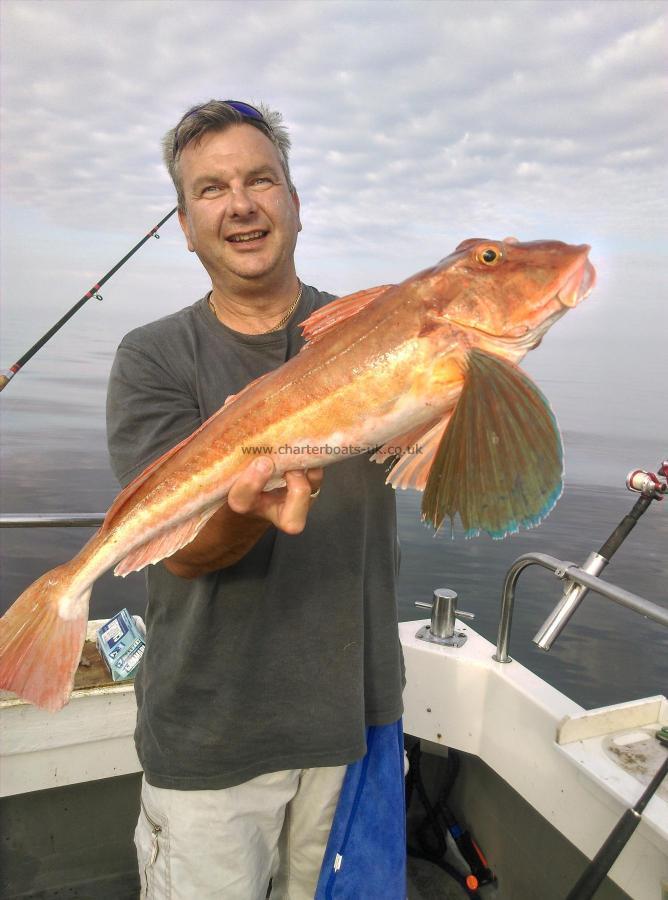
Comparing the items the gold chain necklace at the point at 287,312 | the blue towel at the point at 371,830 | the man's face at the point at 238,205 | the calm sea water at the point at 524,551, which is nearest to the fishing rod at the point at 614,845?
the blue towel at the point at 371,830

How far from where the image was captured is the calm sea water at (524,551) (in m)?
7.34

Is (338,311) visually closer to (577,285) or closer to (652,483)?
(577,285)

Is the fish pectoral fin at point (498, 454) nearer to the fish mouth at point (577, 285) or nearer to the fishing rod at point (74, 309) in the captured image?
the fish mouth at point (577, 285)

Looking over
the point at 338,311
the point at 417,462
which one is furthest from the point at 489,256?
the point at 417,462

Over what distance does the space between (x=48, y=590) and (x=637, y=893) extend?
2.81 meters

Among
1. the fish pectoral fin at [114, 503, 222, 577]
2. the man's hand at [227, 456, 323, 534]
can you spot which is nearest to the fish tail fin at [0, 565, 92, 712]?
the fish pectoral fin at [114, 503, 222, 577]

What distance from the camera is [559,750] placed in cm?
303

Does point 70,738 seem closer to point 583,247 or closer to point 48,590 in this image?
point 48,590

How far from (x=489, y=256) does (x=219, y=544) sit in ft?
4.45

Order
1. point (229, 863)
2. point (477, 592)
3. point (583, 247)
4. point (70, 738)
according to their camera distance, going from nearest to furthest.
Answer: point (583, 247) < point (229, 863) < point (70, 738) < point (477, 592)

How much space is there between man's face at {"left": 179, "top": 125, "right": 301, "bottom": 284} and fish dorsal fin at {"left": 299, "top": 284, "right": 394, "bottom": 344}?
2.02 ft

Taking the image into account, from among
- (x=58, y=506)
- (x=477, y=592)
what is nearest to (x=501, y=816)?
(x=477, y=592)

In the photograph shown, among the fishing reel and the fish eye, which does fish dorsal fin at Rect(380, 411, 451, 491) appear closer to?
the fish eye

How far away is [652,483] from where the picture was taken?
2.95 meters
